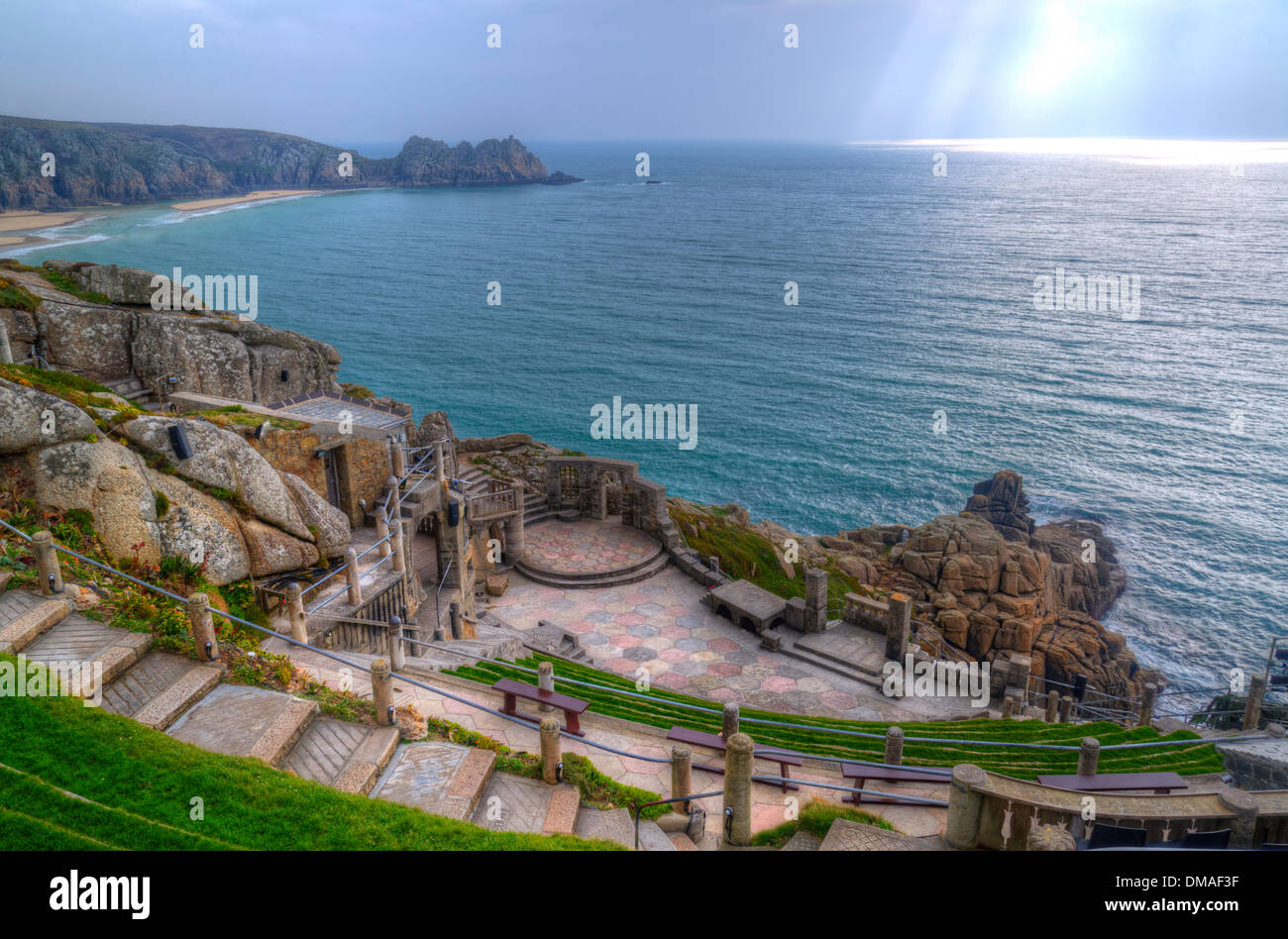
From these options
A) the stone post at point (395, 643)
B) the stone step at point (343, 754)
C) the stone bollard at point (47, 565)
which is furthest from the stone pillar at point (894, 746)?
the stone bollard at point (47, 565)

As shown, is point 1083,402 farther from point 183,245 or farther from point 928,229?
point 183,245

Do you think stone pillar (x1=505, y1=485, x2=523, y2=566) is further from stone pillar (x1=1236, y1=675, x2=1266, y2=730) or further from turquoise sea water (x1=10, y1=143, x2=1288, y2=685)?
turquoise sea water (x1=10, y1=143, x2=1288, y2=685)

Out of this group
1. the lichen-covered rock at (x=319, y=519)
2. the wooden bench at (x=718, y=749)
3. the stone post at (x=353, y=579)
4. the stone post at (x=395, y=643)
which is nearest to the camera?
the wooden bench at (x=718, y=749)

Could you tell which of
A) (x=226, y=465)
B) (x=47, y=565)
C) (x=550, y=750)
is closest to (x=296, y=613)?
(x=226, y=465)

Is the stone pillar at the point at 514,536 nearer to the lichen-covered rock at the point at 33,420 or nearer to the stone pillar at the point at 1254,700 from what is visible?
the lichen-covered rock at the point at 33,420

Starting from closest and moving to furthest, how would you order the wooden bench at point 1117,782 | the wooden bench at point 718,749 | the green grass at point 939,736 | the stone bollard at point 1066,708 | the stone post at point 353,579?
the wooden bench at point 1117,782
the wooden bench at point 718,749
the green grass at point 939,736
the stone post at point 353,579
the stone bollard at point 1066,708

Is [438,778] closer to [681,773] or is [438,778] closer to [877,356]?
[681,773]
